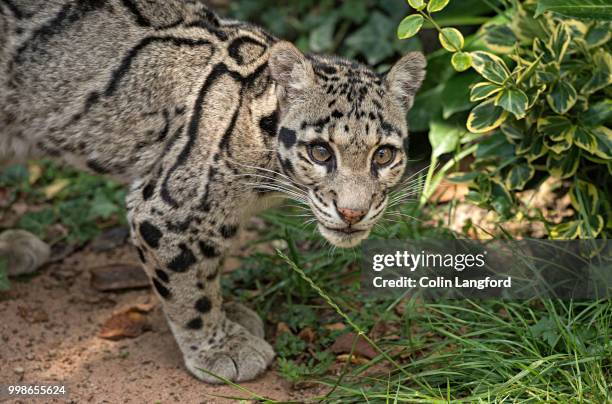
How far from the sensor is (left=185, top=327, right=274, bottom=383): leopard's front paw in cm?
528

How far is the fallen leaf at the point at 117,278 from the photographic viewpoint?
631cm

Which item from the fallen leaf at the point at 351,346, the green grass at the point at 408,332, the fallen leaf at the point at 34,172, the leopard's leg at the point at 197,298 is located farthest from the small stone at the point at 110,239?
the fallen leaf at the point at 351,346

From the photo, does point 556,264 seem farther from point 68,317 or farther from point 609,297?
point 68,317

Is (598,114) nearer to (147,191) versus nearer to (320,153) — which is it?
(320,153)

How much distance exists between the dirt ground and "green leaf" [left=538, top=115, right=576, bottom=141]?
7.71 ft

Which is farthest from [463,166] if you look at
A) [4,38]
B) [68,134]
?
[4,38]

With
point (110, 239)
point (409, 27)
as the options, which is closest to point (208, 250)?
point (409, 27)

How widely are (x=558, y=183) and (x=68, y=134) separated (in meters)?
3.59

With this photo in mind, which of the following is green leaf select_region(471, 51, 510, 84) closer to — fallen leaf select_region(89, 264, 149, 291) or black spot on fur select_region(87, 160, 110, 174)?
black spot on fur select_region(87, 160, 110, 174)

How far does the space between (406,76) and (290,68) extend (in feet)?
2.29

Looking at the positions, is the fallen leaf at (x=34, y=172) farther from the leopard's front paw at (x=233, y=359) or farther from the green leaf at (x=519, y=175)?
the green leaf at (x=519, y=175)

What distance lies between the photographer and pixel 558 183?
631cm

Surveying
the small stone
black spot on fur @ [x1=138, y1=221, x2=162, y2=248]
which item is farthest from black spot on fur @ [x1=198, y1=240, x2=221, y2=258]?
the small stone

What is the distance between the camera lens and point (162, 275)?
17.1 ft
